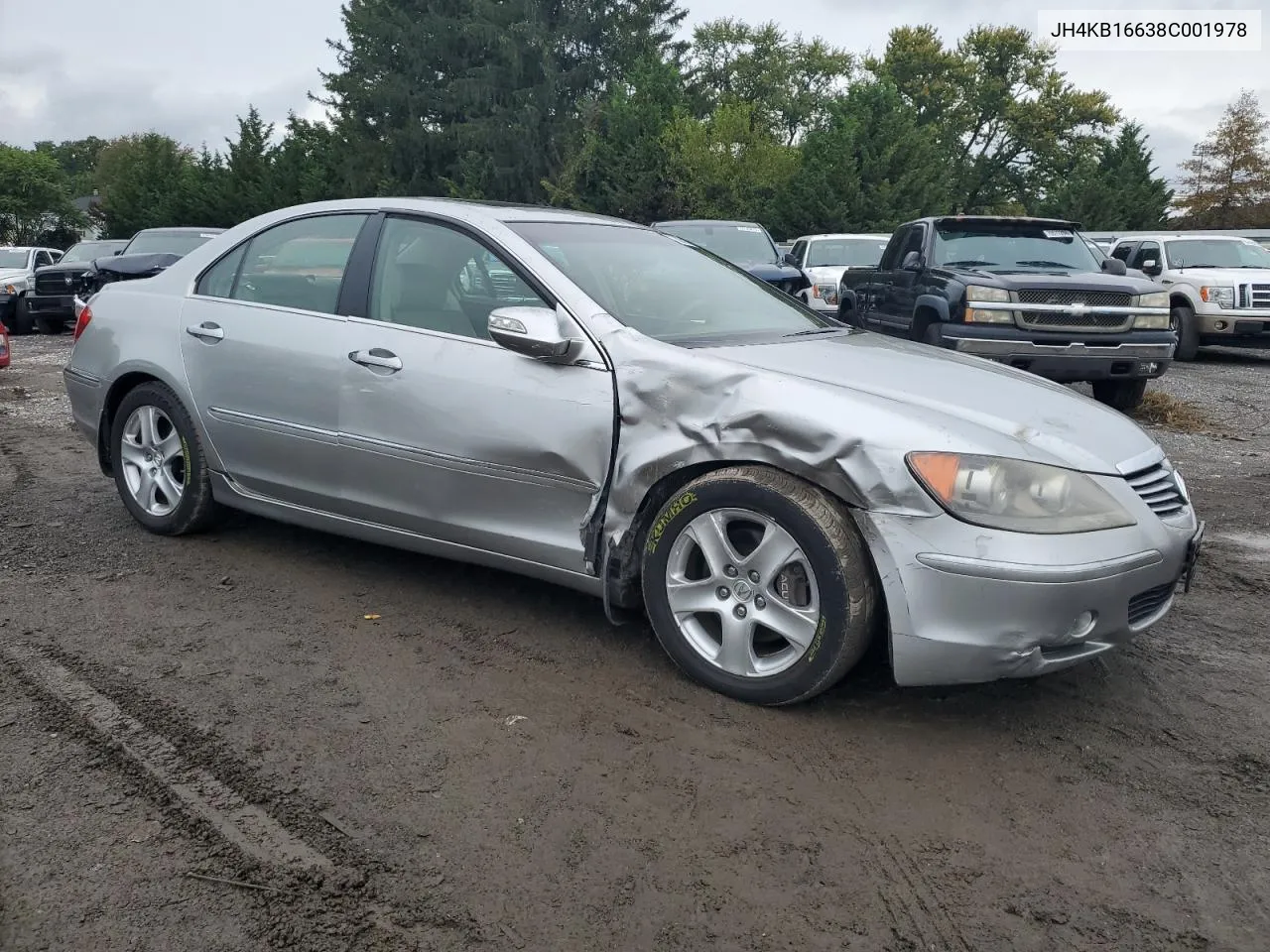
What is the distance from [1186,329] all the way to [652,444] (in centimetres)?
1403

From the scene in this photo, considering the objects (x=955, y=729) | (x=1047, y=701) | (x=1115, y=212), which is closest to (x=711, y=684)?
(x=955, y=729)

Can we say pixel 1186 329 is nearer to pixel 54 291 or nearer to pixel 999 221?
pixel 999 221

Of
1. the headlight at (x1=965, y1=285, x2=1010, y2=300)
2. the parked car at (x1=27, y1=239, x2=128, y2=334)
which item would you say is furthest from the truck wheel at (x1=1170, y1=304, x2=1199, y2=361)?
the parked car at (x1=27, y1=239, x2=128, y2=334)

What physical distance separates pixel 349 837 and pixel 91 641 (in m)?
1.76

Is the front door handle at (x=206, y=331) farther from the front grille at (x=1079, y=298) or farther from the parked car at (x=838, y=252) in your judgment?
the parked car at (x=838, y=252)

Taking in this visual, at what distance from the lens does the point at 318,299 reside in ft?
15.0

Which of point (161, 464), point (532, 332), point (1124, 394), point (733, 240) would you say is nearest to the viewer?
point (532, 332)

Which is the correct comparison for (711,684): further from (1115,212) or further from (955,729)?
(1115,212)

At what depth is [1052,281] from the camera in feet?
31.1

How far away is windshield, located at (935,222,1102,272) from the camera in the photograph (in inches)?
401

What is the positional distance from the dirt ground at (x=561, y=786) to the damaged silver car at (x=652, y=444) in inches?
11.8

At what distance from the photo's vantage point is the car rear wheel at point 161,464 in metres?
5.02

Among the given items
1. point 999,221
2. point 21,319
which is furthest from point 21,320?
point 999,221

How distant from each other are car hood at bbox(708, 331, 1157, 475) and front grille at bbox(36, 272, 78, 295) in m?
18.1
